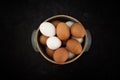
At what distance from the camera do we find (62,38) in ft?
2.73

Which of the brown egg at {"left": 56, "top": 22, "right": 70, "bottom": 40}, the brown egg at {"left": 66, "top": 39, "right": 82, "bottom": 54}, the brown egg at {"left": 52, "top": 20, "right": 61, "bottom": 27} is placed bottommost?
the brown egg at {"left": 66, "top": 39, "right": 82, "bottom": 54}

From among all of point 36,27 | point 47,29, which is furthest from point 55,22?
point 36,27

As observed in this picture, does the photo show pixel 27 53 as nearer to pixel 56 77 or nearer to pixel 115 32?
pixel 56 77

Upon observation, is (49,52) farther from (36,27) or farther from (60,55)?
(36,27)

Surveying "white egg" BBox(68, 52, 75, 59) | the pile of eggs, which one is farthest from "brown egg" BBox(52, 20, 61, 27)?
"white egg" BBox(68, 52, 75, 59)

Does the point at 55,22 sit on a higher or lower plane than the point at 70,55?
higher

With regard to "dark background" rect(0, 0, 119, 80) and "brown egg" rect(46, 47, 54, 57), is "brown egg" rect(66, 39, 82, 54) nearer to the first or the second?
"brown egg" rect(46, 47, 54, 57)

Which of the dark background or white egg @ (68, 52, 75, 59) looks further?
the dark background

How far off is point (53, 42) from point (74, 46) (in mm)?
68

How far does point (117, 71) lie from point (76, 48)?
294mm

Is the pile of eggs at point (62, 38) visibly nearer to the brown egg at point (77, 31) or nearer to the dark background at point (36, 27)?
the brown egg at point (77, 31)

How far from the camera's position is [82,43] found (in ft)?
2.85

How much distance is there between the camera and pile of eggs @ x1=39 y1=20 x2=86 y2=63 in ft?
2.69

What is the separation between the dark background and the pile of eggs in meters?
0.17
